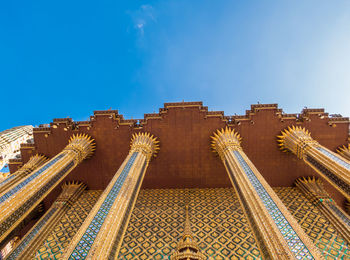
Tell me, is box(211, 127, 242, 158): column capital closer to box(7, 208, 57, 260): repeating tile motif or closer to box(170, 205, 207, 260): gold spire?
box(170, 205, 207, 260): gold spire

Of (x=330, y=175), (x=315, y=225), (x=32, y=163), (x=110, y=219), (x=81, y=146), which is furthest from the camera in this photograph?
(x=32, y=163)

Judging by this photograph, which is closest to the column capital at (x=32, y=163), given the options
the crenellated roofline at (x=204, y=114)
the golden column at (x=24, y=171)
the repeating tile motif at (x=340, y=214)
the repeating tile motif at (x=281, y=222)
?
the golden column at (x=24, y=171)

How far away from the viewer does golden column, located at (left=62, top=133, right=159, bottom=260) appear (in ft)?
14.8

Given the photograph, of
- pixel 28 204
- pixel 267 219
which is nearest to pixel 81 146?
pixel 28 204

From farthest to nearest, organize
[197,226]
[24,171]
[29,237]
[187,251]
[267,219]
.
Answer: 1. [24,171]
2. [197,226]
3. [29,237]
4. [187,251]
5. [267,219]

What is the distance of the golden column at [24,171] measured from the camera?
8839 mm

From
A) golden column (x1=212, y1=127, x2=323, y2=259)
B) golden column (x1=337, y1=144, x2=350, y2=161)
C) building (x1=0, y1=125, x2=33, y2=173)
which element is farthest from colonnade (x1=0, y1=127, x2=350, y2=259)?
building (x1=0, y1=125, x2=33, y2=173)

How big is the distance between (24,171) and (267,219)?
32.9ft

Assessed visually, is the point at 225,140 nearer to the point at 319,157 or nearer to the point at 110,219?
the point at 319,157

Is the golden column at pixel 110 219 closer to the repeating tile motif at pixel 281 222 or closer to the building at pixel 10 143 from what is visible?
the repeating tile motif at pixel 281 222

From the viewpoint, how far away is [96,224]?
5223 millimetres

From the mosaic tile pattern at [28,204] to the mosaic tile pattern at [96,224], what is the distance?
1945 millimetres

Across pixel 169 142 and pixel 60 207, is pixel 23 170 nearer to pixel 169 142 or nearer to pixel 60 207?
pixel 60 207

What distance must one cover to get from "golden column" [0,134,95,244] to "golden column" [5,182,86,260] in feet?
8.09
